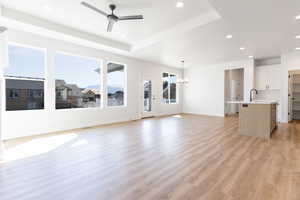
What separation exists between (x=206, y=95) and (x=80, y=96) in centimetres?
706

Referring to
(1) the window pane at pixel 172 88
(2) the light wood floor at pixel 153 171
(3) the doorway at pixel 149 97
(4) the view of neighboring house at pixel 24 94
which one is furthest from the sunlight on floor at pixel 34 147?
(1) the window pane at pixel 172 88

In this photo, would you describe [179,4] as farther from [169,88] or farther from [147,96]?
[169,88]

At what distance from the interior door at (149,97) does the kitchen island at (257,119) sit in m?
A: 4.74

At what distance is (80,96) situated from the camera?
6035 millimetres

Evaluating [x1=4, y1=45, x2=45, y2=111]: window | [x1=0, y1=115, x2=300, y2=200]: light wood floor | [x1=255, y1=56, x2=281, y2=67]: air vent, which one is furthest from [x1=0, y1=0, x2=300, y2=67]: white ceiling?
[x1=0, y1=115, x2=300, y2=200]: light wood floor

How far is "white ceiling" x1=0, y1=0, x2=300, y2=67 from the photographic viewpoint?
11.5 feet

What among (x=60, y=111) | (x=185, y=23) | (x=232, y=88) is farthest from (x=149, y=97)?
(x=232, y=88)

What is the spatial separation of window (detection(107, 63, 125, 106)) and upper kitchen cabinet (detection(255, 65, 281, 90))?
670cm

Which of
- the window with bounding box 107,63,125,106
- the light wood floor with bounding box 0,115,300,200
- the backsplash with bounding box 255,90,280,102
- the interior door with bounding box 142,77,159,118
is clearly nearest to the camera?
the light wood floor with bounding box 0,115,300,200

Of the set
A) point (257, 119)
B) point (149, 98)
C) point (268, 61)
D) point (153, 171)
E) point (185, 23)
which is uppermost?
point (185, 23)

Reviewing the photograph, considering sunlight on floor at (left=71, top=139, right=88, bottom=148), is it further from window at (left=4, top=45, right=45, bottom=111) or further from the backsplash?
the backsplash

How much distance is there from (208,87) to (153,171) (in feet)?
26.6

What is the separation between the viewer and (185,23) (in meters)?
4.44

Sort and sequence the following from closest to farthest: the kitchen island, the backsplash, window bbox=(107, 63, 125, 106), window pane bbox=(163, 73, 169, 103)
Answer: the kitchen island < window bbox=(107, 63, 125, 106) < the backsplash < window pane bbox=(163, 73, 169, 103)
